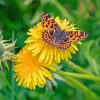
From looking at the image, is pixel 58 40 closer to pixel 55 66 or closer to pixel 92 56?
pixel 55 66

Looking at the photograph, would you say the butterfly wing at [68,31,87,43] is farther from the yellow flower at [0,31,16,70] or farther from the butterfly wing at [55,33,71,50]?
the yellow flower at [0,31,16,70]

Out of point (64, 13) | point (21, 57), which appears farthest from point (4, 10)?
point (21, 57)

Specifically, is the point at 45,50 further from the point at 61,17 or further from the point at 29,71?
the point at 61,17

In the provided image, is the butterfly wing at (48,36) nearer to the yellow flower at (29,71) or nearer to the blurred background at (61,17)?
the yellow flower at (29,71)

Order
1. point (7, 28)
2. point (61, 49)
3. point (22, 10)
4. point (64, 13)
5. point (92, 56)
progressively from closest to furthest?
point (61, 49), point (92, 56), point (64, 13), point (7, 28), point (22, 10)

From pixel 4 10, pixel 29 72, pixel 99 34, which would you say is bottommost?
pixel 29 72

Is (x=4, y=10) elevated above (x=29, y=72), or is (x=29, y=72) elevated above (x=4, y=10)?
(x=4, y=10)

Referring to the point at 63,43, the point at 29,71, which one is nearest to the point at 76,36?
the point at 63,43

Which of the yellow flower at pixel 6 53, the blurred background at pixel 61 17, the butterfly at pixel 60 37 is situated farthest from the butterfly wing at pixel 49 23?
the blurred background at pixel 61 17
